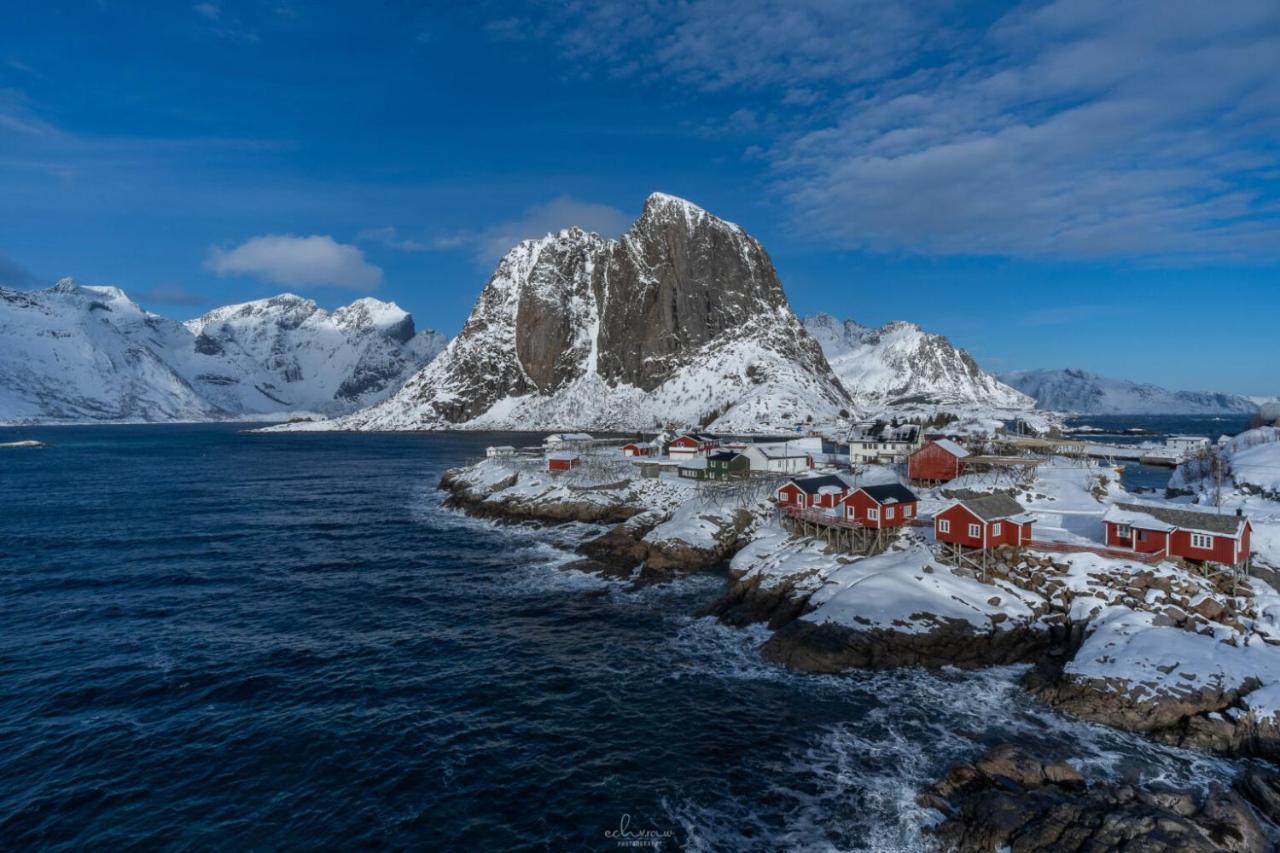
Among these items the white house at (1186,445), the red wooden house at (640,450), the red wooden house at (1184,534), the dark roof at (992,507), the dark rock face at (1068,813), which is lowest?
the dark rock face at (1068,813)

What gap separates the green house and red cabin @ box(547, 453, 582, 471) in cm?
1869

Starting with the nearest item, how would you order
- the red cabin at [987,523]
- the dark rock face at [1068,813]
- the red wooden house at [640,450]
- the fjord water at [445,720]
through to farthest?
the dark rock face at [1068,813] → the fjord water at [445,720] → the red cabin at [987,523] → the red wooden house at [640,450]

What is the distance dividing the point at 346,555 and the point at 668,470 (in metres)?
37.6

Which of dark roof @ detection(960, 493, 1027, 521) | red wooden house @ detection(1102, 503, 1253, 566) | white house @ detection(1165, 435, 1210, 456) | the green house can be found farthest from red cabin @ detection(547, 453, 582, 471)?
white house @ detection(1165, 435, 1210, 456)

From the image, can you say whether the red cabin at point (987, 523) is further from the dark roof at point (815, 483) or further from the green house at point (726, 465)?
the green house at point (726, 465)

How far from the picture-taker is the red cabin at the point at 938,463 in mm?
67500

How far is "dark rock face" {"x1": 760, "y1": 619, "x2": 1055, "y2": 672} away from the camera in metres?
31.6

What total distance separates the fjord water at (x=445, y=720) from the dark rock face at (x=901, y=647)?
111cm

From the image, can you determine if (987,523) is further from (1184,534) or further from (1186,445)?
(1186,445)

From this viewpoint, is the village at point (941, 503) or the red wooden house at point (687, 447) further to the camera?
the red wooden house at point (687, 447)

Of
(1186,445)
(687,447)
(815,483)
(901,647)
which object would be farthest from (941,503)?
(1186,445)

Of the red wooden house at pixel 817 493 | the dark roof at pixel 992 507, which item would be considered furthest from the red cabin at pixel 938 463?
the dark roof at pixel 992 507

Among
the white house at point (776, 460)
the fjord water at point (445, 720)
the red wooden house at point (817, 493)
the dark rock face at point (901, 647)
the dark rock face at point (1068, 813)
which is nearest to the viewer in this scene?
the dark rock face at point (1068, 813)

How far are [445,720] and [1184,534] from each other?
133 ft
